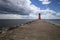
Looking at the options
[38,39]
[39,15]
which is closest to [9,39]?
[38,39]

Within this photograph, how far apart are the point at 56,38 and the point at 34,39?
93 cm

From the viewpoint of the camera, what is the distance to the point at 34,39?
4703mm

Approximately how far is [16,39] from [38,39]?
0.87m

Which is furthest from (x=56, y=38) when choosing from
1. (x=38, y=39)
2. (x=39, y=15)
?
(x=39, y=15)

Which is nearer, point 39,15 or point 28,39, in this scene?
point 28,39

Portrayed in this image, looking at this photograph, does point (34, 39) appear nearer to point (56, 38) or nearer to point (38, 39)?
point (38, 39)

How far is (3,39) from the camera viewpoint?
16.2ft

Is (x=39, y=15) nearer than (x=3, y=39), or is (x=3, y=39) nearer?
(x=3, y=39)

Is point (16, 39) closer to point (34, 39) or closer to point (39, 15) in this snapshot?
point (34, 39)

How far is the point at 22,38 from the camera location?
486 cm

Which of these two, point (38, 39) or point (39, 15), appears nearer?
point (38, 39)

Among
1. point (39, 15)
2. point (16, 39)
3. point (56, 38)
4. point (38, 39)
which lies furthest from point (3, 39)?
point (39, 15)

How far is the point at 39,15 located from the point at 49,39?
1084 centimetres

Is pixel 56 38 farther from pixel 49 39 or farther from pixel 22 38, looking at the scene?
pixel 22 38
